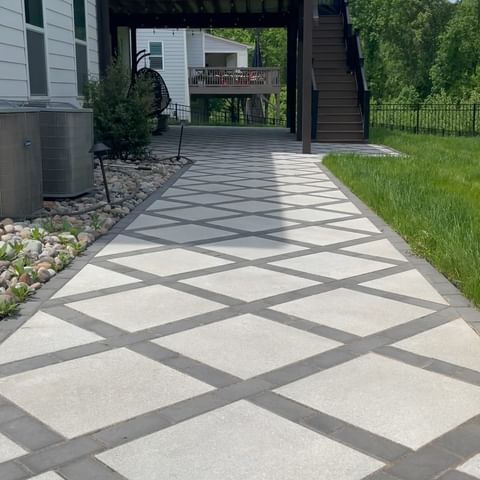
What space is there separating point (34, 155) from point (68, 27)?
5.78m

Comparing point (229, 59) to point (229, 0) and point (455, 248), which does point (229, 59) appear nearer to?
point (229, 0)

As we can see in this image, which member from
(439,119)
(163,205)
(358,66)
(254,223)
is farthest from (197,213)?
(439,119)

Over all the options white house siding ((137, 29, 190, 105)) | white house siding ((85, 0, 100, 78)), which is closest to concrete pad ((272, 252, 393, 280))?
white house siding ((85, 0, 100, 78))

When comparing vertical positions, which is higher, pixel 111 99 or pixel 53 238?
pixel 111 99

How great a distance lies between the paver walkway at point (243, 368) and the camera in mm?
2484

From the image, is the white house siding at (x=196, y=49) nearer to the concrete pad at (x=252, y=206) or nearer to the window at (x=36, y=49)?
the window at (x=36, y=49)

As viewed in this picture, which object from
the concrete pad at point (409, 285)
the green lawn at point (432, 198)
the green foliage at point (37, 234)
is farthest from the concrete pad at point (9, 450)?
the green foliage at point (37, 234)

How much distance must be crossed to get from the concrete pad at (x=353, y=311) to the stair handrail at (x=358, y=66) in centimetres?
1342

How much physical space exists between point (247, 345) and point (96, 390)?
868 millimetres

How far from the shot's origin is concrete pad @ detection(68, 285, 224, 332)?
397cm

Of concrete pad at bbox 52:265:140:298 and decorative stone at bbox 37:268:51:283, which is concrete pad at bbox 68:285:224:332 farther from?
decorative stone at bbox 37:268:51:283

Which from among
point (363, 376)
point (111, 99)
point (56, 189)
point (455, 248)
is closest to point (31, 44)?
point (111, 99)

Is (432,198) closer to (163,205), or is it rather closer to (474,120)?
(163,205)

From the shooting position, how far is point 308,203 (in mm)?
8172
